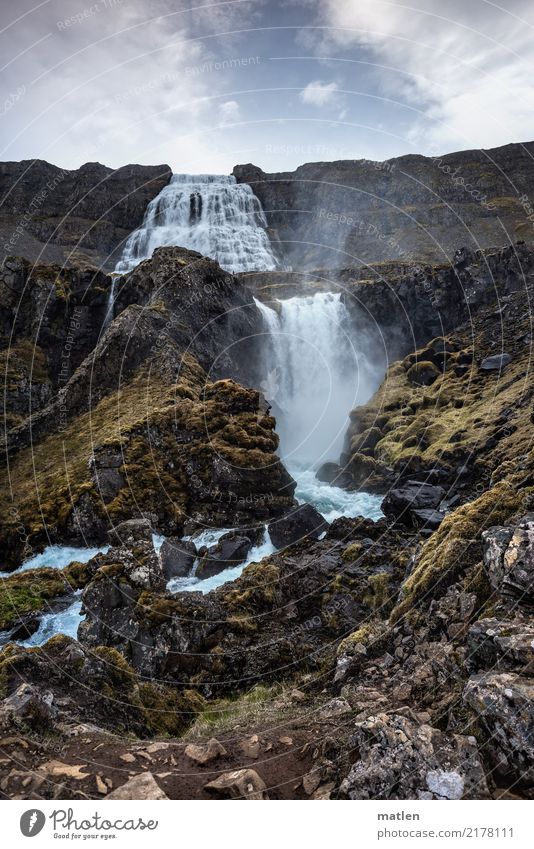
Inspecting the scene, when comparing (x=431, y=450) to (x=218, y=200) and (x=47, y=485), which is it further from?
(x=218, y=200)

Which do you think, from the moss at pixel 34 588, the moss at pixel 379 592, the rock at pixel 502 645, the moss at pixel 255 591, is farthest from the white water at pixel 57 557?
the rock at pixel 502 645

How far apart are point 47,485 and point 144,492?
674 cm

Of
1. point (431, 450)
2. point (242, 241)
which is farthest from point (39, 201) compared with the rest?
point (431, 450)

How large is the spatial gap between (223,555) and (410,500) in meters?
10.3

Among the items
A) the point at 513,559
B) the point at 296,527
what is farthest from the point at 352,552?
the point at 513,559

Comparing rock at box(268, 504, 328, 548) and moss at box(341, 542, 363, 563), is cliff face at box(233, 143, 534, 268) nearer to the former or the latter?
rock at box(268, 504, 328, 548)

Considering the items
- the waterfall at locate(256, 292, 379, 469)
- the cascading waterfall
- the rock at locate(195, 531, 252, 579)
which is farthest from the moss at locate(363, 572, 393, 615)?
the waterfall at locate(256, 292, 379, 469)

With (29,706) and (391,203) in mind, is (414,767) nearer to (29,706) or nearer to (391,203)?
(29,706)

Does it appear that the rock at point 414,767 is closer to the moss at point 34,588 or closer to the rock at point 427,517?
the rock at point 427,517

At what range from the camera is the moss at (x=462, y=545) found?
10.6 meters

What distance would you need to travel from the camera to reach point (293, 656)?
1490 cm

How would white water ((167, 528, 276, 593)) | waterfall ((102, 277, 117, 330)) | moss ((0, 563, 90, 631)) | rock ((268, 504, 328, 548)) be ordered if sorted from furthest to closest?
1. waterfall ((102, 277, 117, 330))
2. rock ((268, 504, 328, 548))
3. white water ((167, 528, 276, 593))
4. moss ((0, 563, 90, 631))

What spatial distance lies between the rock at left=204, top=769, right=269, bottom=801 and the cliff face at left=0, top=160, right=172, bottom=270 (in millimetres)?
112769

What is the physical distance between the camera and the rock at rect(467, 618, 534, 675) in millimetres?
6730
